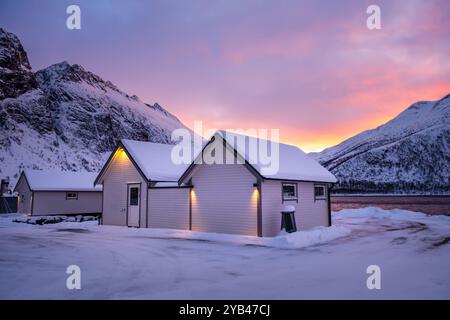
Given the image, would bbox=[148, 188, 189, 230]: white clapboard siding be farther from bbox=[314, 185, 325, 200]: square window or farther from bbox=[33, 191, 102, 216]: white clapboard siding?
bbox=[33, 191, 102, 216]: white clapboard siding

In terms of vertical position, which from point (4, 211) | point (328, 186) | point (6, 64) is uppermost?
point (6, 64)

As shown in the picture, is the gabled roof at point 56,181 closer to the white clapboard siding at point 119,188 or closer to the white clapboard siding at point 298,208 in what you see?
the white clapboard siding at point 119,188

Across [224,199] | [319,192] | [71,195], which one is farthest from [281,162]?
[71,195]

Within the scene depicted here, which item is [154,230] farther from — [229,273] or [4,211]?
[4,211]

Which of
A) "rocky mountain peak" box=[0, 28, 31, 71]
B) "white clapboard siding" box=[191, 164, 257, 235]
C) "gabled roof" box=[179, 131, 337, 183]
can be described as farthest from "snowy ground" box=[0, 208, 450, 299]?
"rocky mountain peak" box=[0, 28, 31, 71]

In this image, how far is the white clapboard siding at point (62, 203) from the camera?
37522 mm

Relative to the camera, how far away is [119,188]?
83.9 feet

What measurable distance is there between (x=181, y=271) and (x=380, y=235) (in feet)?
40.9

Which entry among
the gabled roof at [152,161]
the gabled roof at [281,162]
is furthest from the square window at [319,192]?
the gabled roof at [152,161]

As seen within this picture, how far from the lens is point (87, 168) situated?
119 m

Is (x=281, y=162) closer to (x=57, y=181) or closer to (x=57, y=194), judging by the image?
(x=57, y=194)

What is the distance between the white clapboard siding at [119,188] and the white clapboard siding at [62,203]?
1414 centimetres

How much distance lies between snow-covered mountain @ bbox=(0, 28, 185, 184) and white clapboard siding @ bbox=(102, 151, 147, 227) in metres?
71.4
